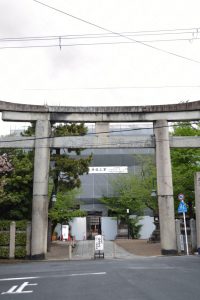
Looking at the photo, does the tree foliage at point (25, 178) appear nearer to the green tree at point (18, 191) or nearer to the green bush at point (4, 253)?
the green tree at point (18, 191)

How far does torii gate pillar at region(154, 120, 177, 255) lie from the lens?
60.0 feet

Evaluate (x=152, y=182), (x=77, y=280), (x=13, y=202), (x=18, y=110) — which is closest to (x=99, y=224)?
(x=152, y=182)

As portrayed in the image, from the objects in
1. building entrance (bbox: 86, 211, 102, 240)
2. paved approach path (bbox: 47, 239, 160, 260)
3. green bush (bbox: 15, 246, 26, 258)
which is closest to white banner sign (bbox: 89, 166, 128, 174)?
building entrance (bbox: 86, 211, 102, 240)

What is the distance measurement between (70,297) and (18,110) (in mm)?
13732

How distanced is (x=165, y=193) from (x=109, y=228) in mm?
21272

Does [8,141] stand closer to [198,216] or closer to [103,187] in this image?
[198,216]

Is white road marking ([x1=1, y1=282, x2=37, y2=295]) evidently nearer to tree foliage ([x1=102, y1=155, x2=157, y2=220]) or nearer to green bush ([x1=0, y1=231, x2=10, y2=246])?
green bush ([x1=0, y1=231, x2=10, y2=246])

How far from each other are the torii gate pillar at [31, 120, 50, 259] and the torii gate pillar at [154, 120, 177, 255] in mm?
6070

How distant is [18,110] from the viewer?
63.7ft


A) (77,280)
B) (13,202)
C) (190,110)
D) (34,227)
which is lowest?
(77,280)

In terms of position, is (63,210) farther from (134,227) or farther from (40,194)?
(134,227)

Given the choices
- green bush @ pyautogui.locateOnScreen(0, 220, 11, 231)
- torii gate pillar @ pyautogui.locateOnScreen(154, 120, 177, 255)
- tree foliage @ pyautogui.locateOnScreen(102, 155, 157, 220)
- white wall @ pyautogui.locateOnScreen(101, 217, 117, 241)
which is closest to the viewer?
torii gate pillar @ pyautogui.locateOnScreen(154, 120, 177, 255)

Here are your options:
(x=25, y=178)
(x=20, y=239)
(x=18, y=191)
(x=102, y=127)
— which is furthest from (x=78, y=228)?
(x=102, y=127)

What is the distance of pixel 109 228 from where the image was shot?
38.8 m
